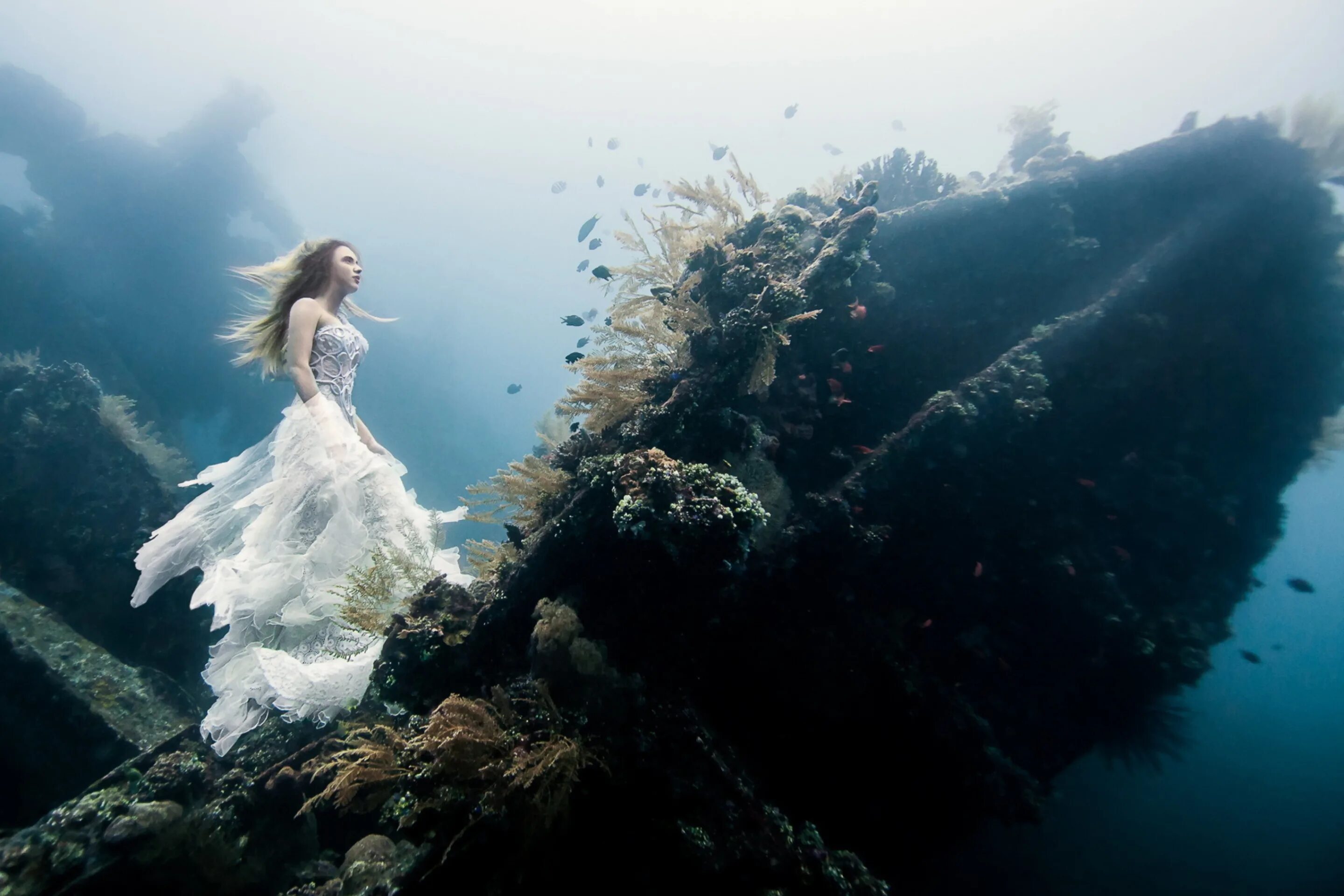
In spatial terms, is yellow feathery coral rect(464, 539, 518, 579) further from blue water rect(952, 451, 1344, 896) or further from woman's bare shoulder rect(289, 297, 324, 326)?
blue water rect(952, 451, 1344, 896)

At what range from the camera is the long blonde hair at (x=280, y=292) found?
4.19 m

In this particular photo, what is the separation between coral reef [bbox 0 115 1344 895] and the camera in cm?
345

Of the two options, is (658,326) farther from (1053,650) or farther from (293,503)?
(1053,650)

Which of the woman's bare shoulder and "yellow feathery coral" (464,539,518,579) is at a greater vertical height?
the woman's bare shoulder

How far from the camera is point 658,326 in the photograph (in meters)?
5.67

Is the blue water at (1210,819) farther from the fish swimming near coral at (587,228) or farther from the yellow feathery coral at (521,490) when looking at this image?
the fish swimming near coral at (587,228)

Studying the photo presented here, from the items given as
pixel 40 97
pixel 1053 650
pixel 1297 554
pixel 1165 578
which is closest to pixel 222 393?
pixel 40 97

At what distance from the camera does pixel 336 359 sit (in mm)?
4090

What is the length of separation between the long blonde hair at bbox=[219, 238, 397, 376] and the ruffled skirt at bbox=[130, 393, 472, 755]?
563mm

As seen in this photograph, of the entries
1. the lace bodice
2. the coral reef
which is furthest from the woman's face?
the coral reef

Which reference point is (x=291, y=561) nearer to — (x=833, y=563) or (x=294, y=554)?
(x=294, y=554)

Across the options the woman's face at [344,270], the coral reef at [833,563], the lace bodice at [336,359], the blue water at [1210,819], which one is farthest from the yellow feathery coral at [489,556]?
the blue water at [1210,819]

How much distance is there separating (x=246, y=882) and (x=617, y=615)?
5.04m

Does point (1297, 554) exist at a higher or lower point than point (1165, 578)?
lower
